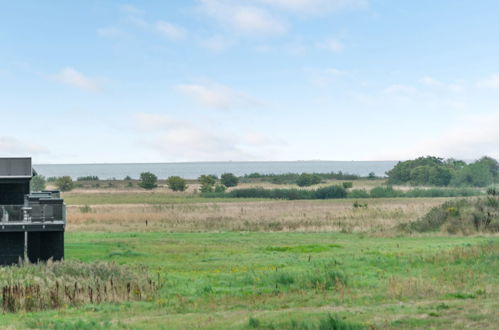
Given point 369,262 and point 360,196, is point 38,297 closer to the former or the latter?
point 369,262

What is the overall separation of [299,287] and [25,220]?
16.1 m

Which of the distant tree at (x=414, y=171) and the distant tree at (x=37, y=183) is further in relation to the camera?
the distant tree at (x=414, y=171)

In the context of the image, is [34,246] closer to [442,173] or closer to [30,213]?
[30,213]

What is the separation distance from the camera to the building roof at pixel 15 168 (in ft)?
116

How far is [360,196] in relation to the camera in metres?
105

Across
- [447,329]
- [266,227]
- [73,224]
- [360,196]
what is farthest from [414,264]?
[360,196]

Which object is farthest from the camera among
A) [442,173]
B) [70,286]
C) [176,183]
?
[442,173]

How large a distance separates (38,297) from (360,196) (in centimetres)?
8666

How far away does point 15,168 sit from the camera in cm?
3572

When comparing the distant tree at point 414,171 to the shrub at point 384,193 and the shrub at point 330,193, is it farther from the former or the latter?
the shrub at point 330,193

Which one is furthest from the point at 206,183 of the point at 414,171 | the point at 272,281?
the point at 272,281

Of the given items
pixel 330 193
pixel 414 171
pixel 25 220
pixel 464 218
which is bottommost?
pixel 464 218

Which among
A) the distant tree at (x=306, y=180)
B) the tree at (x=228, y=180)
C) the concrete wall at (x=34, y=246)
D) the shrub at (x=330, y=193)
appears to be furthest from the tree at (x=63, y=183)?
the concrete wall at (x=34, y=246)

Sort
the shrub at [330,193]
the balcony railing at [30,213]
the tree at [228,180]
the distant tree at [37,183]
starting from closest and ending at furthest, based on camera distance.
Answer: the balcony railing at [30,213]
the shrub at [330,193]
the distant tree at [37,183]
the tree at [228,180]
